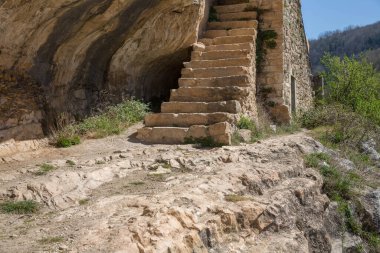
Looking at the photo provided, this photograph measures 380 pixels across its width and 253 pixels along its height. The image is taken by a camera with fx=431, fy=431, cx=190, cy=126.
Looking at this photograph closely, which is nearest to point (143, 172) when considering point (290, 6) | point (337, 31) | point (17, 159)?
point (17, 159)

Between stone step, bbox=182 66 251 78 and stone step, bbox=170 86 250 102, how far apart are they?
1.51 feet

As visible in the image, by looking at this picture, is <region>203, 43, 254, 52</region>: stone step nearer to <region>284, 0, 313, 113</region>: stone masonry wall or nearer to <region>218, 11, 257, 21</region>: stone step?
<region>218, 11, 257, 21</region>: stone step

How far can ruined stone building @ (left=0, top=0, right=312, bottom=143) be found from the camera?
20.9 ft

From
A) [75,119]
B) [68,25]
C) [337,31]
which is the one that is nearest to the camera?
[68,25]

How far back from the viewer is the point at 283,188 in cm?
504

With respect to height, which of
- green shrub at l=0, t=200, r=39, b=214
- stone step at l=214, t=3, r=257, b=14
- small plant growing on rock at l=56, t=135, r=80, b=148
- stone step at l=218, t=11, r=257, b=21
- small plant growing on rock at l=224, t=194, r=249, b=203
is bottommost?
small plant growing on rock at l=224, t=194, r=249, b=203

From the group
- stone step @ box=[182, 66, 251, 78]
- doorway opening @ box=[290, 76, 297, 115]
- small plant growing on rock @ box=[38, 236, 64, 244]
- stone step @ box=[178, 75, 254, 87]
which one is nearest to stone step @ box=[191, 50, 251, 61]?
stone step @ box=[182, 66, 251, 78]

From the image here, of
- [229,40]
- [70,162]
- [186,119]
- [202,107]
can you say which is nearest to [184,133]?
[186,119]

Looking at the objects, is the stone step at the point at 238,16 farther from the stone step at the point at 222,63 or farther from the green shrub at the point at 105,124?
the green shrub at the point at 105,124

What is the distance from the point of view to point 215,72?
8203mm

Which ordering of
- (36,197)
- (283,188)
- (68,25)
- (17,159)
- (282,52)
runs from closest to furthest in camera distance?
1. (36,197)
2. (283,188)
3. (17,159)
4. (68,25)
5. (282,52)

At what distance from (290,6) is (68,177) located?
8.69 meters

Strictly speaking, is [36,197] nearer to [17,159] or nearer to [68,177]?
[68,177]

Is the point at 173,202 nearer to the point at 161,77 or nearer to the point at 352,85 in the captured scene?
the point at 161,77
